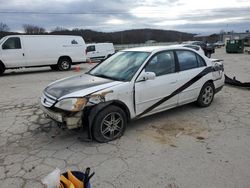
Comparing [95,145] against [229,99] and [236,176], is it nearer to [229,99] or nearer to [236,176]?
[236,176]

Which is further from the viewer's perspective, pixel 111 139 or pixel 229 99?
pixel 229 99

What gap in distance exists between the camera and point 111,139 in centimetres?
421

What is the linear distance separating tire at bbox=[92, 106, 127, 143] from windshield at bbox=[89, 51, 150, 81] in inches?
25.6

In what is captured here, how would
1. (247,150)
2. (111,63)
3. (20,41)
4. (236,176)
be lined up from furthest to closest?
(20,41) < (111,63) < (247,150) < (236,176)

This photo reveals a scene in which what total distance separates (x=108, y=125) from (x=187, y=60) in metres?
2.45

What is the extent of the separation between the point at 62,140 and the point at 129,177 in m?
1.61

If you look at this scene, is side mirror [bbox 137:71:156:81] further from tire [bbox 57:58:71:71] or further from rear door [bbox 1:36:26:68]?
tire [bbox 57:58:71:71]

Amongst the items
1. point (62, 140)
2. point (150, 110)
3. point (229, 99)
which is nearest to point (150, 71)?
point (150, 110)

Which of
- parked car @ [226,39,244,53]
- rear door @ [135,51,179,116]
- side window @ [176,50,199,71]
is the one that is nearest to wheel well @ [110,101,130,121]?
rear door @ [135,51,179,116]

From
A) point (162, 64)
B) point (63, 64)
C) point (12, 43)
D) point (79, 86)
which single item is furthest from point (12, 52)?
point (162, 64)

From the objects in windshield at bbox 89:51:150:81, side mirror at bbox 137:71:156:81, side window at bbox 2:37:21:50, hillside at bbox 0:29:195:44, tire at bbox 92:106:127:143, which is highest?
hillside at bbox 0:29:195:44

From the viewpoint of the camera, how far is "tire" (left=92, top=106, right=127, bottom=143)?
3981 mm

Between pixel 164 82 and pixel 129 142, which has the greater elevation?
pixel 164 82

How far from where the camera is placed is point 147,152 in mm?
3795
